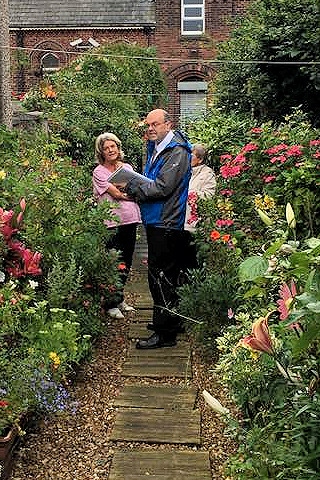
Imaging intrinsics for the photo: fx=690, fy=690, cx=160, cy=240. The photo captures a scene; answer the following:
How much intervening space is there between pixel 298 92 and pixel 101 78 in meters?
5.43

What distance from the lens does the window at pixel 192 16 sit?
77.9ft

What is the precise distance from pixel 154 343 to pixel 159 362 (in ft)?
0.95

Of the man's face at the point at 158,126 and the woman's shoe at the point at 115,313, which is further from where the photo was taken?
the woman's shoe at the point at 115,313

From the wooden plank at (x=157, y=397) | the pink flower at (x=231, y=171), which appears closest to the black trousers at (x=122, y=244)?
the pink flower at (x=231, y=171)

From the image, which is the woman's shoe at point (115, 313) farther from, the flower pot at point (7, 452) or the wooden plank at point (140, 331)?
the flower pot at point (7, 452)

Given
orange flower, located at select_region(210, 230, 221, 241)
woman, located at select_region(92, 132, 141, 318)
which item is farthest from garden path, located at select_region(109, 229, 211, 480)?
orange flower, located at select_region(210, 230, 221, 241)

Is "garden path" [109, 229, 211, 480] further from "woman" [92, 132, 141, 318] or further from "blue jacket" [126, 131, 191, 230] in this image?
"blue jacket" [126, 131, 191, 230]

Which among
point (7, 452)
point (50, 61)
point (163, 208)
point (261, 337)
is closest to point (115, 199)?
point (163, 208)

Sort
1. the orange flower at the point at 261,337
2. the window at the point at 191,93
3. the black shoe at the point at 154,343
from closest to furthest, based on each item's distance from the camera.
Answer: the orange flower at the point at 261,337, the black shoe at the point at 154,343, the window at the point at 191,93

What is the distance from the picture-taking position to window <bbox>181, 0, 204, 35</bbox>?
23750 millimetres

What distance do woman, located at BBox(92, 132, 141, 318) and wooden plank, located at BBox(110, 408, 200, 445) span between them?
6.00ft

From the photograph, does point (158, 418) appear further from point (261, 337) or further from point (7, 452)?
point (261, 337)

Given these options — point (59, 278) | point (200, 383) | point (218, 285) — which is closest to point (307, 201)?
point (218, 285)

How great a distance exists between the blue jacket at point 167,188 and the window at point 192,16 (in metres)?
19.8
